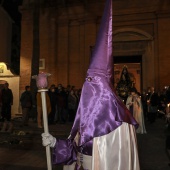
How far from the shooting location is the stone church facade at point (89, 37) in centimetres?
1702

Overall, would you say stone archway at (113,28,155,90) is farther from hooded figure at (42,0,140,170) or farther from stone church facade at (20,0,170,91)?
hooded figure at (42,0,140,170)

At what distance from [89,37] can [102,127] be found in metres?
15.9

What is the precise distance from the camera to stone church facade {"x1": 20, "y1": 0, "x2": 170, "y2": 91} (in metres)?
17.0

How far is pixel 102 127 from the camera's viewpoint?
263 cm

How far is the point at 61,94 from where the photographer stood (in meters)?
12.8

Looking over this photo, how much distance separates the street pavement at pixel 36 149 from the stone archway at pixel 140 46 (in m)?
5.32

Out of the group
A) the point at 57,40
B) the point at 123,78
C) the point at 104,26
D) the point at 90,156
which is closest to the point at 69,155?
the point at 90,156

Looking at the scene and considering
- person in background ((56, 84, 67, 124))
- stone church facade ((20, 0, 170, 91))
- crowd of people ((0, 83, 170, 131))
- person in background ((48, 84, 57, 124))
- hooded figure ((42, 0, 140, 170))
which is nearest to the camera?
hooded figure ((42, 0, 140, 170))

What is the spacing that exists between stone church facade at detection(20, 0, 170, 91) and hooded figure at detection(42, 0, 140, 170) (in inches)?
566

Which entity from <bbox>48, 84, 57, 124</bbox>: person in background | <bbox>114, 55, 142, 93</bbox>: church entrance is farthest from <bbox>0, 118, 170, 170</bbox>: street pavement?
<bbox>114, 55, 142, 93</bbox>: church entrance

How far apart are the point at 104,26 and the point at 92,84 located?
676 mm

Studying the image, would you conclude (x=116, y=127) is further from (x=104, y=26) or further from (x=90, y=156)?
(x=104, y=26)

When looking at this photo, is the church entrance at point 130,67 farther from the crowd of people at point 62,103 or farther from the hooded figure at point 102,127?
the hooded figure at point 102,127

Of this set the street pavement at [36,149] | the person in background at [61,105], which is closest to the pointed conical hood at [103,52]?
the street pavement at [36,149]
